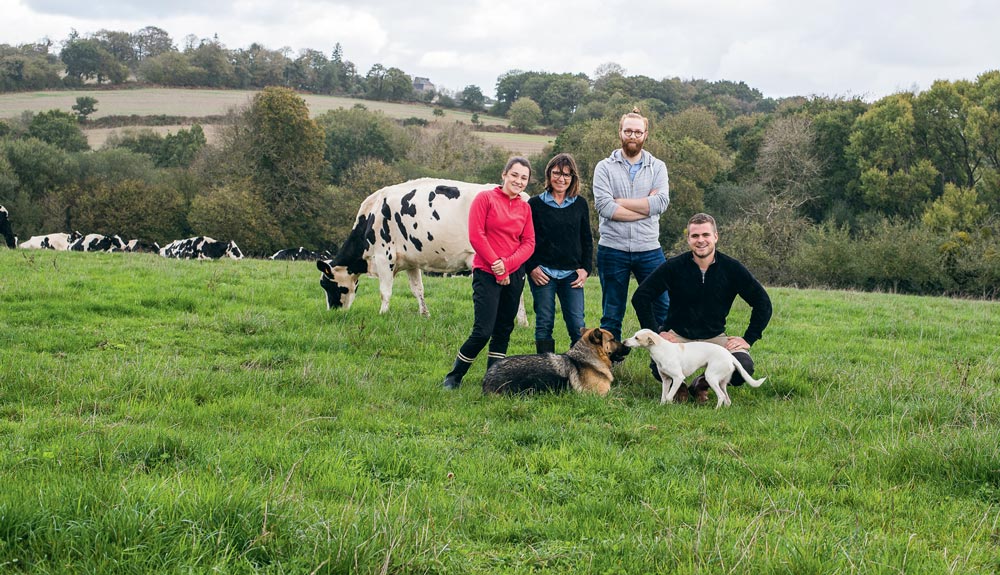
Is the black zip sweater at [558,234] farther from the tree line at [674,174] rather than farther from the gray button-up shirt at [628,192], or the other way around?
the tree line at [674,174]

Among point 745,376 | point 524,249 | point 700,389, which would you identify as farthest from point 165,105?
point 745,376

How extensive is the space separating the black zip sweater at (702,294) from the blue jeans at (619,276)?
521 mm

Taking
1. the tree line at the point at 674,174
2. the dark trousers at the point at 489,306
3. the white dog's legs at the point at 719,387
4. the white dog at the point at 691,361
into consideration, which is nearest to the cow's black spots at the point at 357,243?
the dark trousers at the point at 489,306

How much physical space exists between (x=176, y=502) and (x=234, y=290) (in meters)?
10.3

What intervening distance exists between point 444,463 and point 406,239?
26.2ft

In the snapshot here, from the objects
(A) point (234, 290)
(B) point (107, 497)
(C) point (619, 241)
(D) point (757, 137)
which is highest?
(D) point (757, 137)

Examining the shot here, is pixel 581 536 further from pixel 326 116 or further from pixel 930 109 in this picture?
pixel 326 116

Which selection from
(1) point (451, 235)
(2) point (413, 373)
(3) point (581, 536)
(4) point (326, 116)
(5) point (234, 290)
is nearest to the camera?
(3) point (581, 536)

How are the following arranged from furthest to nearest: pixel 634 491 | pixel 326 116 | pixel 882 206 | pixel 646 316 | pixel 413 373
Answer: pixel 326 116 → pixel 882 206 → pixel 413 373 → pixel 646 316 → pixel 634 491

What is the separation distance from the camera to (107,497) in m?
3.59

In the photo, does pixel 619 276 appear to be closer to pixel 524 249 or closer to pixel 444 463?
pixel 524 249

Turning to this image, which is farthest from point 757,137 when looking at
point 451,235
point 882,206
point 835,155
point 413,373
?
point 413,373

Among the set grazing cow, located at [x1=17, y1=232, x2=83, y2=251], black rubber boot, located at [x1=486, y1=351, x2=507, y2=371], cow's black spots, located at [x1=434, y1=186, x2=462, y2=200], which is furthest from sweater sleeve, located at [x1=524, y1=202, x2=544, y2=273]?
grazing cow, located at [x1=17, y1=232, x2=83, y2=251]

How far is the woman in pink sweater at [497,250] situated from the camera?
7.28 meters
